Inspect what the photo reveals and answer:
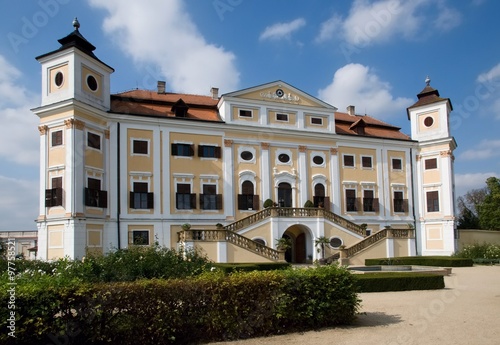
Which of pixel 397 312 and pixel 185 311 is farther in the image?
pixel 397 312

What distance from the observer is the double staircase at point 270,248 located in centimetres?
2502

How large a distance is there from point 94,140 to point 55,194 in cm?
384

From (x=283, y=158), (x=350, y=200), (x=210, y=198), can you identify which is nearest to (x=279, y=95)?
(x=283, y=158)

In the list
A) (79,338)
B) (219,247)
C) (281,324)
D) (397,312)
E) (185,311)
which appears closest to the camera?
(79,338)

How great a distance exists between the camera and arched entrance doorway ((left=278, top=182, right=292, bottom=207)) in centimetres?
3228

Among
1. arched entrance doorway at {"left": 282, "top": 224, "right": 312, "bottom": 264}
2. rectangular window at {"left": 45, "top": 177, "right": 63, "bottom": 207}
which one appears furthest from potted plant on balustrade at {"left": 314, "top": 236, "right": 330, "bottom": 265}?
rectangular window at {"left": 45, "top": 177, "right": 63, "bottom": 207}

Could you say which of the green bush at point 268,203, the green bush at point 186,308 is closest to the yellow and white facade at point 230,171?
the green bush at point 268,203

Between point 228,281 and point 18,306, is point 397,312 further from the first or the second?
point 18,306

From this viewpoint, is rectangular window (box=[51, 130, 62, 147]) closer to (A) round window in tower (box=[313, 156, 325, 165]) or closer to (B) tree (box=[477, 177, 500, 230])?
(A) round window in tower (box=[313, 156, 325, 165])

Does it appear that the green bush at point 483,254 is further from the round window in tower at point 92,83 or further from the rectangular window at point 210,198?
the round window in tower at point 92,83

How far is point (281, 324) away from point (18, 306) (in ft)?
15.6

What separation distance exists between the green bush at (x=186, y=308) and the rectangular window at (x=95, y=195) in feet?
61.1

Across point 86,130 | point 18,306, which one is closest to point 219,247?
point 86,130

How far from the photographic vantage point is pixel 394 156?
121 ft
